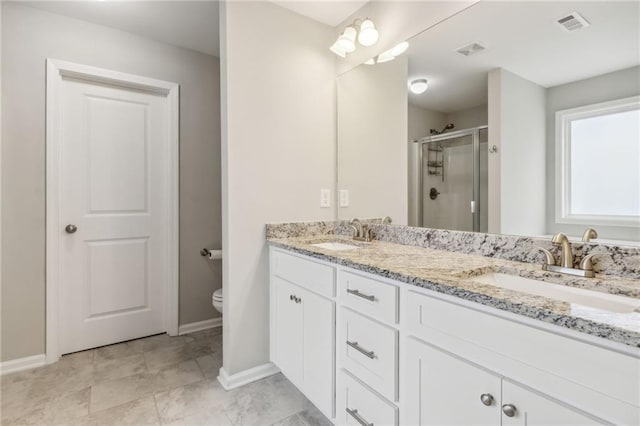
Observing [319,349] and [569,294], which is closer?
[569,294]

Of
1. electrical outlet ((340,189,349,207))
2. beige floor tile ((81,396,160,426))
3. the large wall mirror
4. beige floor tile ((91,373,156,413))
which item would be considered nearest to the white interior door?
beige floor tile ((91,373,156,413))

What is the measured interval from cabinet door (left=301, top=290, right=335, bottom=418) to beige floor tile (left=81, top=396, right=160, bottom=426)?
2.57 feet

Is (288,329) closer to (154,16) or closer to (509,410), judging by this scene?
(509,410)

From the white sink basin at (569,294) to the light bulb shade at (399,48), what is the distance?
1.32 m

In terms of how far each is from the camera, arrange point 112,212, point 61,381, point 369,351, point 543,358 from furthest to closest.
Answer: point 112,212 → point 61,381 → point 369,351 → point 543,358

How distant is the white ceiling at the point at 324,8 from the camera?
1979mm

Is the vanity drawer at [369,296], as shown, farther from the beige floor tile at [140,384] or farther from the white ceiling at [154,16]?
the white ceiling at [154,16]

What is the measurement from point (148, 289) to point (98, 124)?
1338mm

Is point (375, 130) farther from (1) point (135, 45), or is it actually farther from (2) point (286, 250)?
(1) point (135, 45)

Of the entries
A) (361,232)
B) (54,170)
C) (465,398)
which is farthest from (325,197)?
(54,170)

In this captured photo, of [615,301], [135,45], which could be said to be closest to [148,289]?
[135,45]

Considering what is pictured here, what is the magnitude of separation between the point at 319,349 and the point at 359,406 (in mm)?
304

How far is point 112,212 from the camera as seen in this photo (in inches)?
96.1

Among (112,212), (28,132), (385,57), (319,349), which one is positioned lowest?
(319,349)
